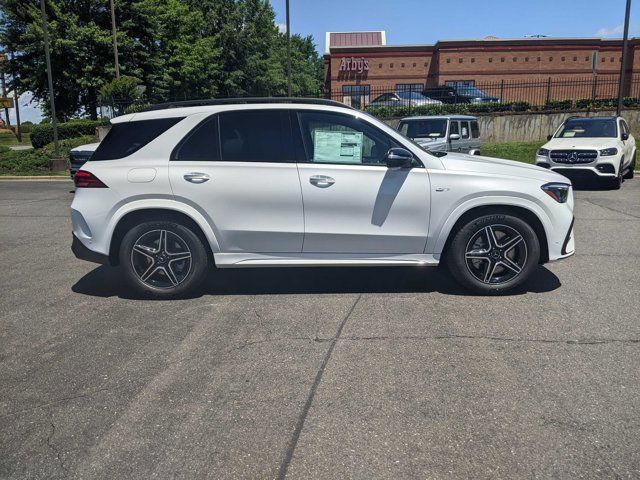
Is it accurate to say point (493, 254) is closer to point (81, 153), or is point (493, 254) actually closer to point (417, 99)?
point (81, 153)

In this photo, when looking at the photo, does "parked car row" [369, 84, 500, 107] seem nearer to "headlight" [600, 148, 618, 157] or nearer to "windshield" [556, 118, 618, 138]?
"windshield" [556, 118, 618, 138]

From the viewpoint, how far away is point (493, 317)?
4668 millimetres

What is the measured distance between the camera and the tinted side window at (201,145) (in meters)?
5.18

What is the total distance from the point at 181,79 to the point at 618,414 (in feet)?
156

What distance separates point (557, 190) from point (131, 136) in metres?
4.02

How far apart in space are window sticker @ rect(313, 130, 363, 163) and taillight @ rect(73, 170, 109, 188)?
1.99 meters

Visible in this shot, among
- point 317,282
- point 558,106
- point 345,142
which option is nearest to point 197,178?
point 345,142

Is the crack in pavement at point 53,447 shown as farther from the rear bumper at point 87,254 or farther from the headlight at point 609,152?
the headlight at point 609,152

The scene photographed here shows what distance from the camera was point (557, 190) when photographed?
17.1 feet

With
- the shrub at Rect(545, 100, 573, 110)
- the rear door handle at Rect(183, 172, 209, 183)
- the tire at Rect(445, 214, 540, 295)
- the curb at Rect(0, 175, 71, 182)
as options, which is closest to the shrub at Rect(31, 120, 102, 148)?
the curb at Rect(0, 175, 71, 182)

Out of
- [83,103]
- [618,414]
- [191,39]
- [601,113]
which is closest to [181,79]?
[191,39]

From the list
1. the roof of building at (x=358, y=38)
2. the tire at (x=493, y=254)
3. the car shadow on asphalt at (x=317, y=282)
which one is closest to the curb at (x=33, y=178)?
the car shadow on asphalt at (x=317, y=282)

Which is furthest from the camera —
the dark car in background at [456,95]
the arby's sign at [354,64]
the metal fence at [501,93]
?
the arby's sign at [354,64]

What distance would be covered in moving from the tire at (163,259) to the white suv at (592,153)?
34.4ft
